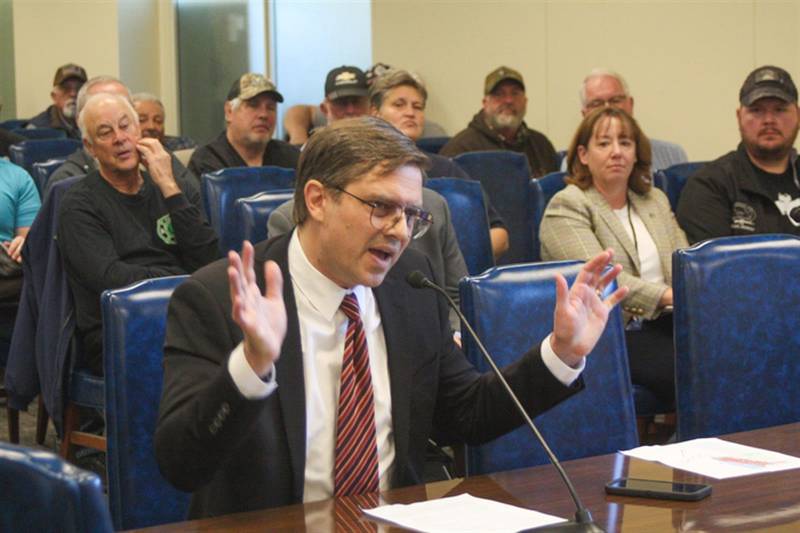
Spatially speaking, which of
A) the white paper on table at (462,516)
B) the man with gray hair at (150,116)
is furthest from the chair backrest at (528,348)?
the man with gray hair at (150,116)

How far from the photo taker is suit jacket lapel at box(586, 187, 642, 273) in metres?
3.75

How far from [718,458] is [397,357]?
521 mm

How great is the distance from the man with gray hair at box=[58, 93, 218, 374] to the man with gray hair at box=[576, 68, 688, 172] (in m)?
2.54

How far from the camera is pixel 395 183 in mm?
1874

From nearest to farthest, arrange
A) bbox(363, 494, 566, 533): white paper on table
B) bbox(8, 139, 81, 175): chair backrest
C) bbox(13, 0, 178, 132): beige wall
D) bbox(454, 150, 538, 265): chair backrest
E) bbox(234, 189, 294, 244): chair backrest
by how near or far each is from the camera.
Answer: bbox(363, 494, 566, 533): white paper on table, bbox(234, 189, 294, 244): chair backrest, bbox(454, 150, 538, 265): chair backrest, bbox(8, 139, 81, 175): chair backrest, bbox(13, 0, 178, 132): beige wall

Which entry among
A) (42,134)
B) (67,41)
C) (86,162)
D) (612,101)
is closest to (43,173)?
(86,162)

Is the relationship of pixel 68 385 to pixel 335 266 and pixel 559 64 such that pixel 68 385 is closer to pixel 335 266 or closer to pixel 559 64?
pixel 335 266

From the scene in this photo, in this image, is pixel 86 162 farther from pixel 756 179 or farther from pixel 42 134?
pixel 42 134

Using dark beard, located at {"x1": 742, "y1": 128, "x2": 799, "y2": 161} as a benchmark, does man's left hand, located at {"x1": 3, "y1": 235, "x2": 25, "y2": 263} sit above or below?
below

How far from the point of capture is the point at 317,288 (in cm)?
192

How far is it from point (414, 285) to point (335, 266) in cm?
13

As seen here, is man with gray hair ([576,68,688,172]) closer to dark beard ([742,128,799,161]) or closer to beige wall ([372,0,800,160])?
beige wall ([372,0,800,160])

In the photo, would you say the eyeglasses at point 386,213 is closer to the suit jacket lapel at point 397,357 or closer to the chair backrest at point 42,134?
the suit jacket lapel at point 397,357

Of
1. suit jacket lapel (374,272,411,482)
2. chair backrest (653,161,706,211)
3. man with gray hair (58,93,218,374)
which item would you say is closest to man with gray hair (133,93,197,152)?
man with gray hair (58,93,218,374)
